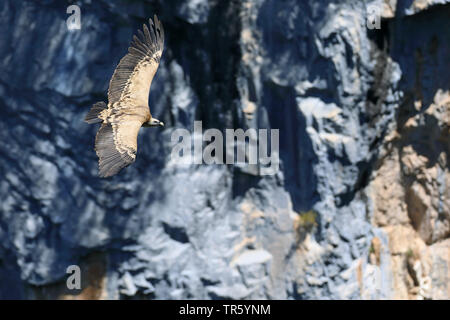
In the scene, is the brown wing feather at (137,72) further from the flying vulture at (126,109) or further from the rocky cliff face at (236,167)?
the rocky cliff face at (236,167)

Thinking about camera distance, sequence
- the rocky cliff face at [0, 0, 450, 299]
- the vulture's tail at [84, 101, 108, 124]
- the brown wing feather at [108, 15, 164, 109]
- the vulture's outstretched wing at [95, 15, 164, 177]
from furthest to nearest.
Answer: the rocky cliff face at [0, 0, 450, 299], the brown wing feather at [108, 15, 164, 109], the vulture's tail at [84, 101, 108, 124], the vulture's outstretched wing at [95, 15, 164, 177]

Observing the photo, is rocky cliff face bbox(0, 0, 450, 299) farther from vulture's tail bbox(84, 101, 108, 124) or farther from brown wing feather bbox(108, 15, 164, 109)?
vulture's tail bbox(84, 101, 108, 124)

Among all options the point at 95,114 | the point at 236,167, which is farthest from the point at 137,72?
the point at 236,167

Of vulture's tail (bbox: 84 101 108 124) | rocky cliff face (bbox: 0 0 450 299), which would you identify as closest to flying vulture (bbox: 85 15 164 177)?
vulture's tail (bbox: 84 101 108 124)

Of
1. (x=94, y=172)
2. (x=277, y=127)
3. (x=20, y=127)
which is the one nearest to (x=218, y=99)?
(x=277, y=127)

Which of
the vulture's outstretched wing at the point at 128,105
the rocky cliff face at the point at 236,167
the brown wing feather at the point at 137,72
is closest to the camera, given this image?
the vulture's outstretched wing at the point at 128,105

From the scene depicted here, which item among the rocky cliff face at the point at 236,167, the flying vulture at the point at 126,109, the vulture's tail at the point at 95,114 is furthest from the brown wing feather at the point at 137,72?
the rocky cliff face at the point at 236,167

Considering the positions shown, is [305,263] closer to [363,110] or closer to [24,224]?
[363,110]

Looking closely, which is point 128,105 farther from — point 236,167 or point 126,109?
point 236,167
